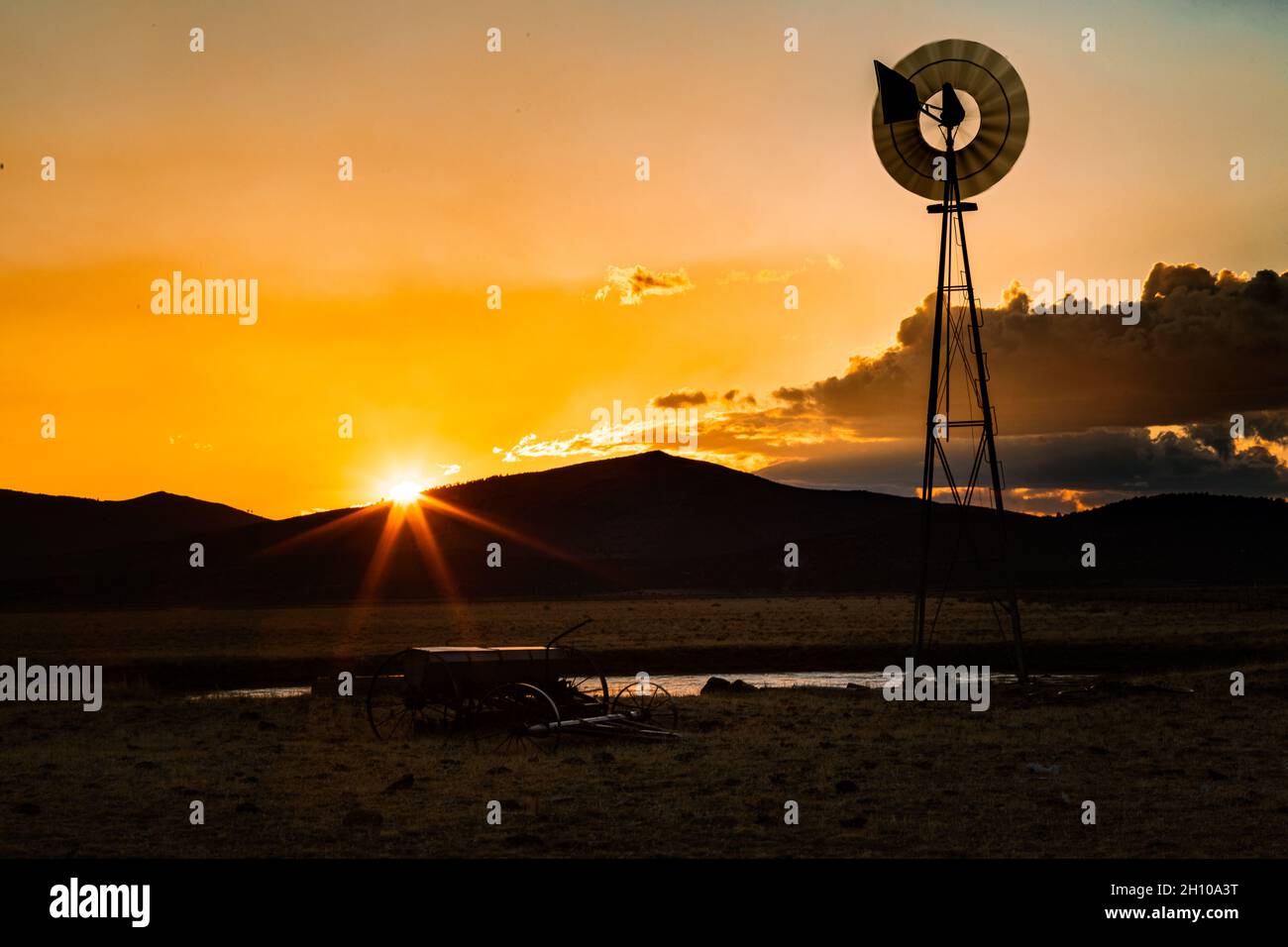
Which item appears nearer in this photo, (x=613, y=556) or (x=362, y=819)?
(x=362, y=819)

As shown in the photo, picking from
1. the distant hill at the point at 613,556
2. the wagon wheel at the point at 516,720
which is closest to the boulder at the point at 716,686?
the wagon wheel at the point at 516,720

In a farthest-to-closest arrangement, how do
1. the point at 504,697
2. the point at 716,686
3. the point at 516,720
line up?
the point at 716,686 → the point at 504,697 → the point at 516,720

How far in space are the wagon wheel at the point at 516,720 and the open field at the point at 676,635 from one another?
1568 centimetres

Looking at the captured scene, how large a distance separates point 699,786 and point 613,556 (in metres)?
159

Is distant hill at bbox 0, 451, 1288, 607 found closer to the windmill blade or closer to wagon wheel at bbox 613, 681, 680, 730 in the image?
the windmill blade

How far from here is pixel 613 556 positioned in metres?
177

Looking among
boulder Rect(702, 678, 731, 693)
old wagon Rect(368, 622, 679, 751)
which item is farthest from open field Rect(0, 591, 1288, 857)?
boulder Rect(702, 678, 731, 693)

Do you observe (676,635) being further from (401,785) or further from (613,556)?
(613,556)

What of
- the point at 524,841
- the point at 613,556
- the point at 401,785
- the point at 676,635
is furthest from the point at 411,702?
the point at 613,556

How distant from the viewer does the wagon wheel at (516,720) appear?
21359 mm

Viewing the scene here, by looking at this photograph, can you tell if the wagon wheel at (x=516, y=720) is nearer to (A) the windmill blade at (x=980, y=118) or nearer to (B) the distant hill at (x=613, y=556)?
(A) the windmill blade at (x=980, y=118)
